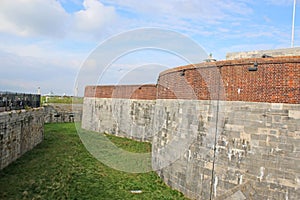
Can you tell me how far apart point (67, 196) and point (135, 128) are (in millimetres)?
11585

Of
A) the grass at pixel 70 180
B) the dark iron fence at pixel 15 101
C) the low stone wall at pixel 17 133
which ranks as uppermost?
the dark iron fence at pixel 15 101

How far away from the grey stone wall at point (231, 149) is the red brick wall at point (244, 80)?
180 millimetres

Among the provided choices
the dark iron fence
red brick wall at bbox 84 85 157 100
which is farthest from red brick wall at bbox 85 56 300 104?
red brick wall at bbox 84 85 157 100

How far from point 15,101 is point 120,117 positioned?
967cm

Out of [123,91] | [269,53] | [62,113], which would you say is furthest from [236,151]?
[62,113]

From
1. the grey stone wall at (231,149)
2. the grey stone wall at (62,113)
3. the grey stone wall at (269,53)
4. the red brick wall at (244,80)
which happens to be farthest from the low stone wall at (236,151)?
the grey stone wall at (62,113)

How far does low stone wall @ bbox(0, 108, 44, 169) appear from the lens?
9547mm

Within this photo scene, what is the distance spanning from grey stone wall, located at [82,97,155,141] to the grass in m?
6.11

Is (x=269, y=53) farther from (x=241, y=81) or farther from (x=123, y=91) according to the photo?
(x=123, y=91)

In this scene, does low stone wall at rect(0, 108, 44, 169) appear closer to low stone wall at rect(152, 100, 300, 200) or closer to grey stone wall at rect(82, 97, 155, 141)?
low stone wall at rect(152, 100, 300, 200)

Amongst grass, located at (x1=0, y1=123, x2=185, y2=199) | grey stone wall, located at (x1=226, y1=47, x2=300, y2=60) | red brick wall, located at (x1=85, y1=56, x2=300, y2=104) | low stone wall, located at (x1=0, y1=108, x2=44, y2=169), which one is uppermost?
grey stone wall, located at (x1=226, y1=47, x2=300, y2=60)

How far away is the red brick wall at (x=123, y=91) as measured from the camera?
61.4 ft

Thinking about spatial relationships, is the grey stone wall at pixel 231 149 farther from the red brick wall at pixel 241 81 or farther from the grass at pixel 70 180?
the grass at pixel 70 180

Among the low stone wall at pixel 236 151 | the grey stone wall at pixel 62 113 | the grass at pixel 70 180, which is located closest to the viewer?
the low stone wall at pixel 236 151
